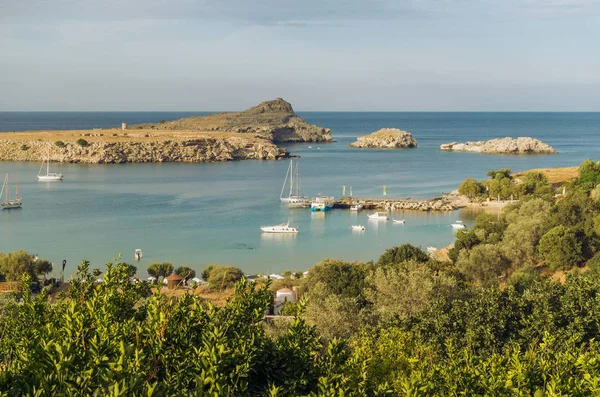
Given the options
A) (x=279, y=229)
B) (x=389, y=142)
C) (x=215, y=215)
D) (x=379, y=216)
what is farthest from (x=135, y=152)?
(x=389, y=142)

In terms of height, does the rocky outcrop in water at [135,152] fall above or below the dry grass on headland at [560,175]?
above

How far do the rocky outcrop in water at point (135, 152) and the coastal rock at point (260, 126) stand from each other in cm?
2355

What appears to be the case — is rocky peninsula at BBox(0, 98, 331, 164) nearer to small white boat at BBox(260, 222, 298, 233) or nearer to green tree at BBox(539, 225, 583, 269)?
small white boat at BBox(260, 222, 298, 233)

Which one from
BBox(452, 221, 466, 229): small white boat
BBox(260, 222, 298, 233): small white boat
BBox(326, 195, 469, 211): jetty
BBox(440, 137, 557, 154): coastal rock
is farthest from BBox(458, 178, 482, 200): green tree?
BBox(440, 137, 557, 154): coastal rock

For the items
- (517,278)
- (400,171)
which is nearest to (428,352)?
(517,278)

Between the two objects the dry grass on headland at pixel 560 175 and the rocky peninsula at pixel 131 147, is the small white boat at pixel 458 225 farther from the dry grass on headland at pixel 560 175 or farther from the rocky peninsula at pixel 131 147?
the rocky peninsula at pixel 131 147

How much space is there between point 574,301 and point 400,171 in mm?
58256

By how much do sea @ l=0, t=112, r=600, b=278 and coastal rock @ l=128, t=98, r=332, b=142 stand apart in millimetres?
35575

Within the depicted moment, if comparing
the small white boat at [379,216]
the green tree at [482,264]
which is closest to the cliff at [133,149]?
the small white boat at [379,216]

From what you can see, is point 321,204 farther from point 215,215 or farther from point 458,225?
point 458,225

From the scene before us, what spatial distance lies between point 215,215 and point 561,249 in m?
25.7

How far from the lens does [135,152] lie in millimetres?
78062

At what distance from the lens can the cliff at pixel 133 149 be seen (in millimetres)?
77062

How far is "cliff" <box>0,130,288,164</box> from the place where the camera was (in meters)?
77.1
